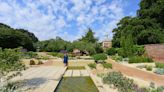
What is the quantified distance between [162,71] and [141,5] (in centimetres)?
2647

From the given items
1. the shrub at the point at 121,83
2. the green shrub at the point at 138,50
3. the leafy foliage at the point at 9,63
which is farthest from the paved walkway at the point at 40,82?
the green shrub at the point at 138,50

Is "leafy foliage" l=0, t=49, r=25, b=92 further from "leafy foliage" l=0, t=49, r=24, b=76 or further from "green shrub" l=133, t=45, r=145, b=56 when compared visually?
"green shrub" l=133, t=45, r=145, b=56

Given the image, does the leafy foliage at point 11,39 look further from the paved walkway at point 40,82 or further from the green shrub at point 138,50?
the paved walkway at point 40,82

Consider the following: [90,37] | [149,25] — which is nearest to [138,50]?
[149,25]

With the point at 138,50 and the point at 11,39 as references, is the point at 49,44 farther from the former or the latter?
the point at 138,50

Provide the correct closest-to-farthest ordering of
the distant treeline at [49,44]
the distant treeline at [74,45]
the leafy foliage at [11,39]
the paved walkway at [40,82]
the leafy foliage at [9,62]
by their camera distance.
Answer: the leafy foliage at [9,62], the paved walkway at [40,82], the distant treeline at [74,45], the distant treeline at [49,44], the leafy foliage at [11,39]

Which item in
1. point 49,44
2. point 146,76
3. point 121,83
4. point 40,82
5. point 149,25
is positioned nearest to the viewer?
point 121,83

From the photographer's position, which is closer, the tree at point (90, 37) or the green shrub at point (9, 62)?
the green shrub at point (9, 62)

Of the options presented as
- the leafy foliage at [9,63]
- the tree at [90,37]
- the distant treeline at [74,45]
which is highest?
the tree at [90,37]

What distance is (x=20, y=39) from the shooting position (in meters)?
56.9

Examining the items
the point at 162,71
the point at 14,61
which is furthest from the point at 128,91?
the point at 162,71

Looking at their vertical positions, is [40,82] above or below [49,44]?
below

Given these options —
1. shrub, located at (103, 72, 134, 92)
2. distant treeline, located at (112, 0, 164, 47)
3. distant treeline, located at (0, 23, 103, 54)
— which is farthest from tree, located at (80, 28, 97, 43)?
shrub, located at (103, 72, 134, 92)

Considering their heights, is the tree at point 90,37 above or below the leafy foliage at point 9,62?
above
